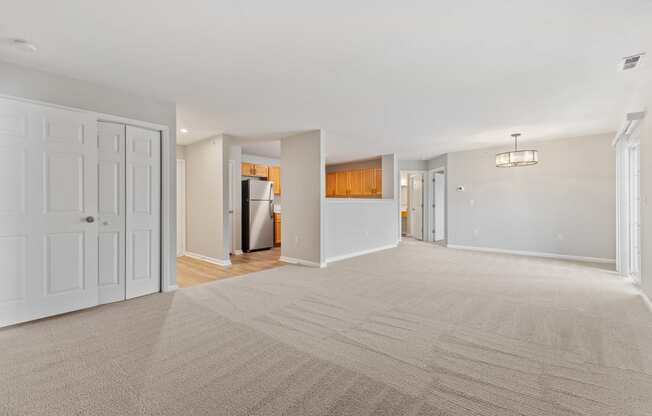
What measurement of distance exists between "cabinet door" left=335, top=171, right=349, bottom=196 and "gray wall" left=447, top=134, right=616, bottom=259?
3.37 m

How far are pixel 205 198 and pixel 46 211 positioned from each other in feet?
10.2

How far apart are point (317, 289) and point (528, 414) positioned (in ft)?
8.66

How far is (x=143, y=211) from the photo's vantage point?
366cm

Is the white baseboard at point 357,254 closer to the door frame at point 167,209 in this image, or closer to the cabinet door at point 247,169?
the door frame at point 167,209

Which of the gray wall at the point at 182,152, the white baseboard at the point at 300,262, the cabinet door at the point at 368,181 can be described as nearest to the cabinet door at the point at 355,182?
the cabinet door at the point at 368,181

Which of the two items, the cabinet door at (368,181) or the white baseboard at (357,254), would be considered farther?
the cabinet door at (368,181)

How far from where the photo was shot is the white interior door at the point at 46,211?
2709 mm

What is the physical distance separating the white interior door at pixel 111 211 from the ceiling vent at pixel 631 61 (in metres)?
5.28

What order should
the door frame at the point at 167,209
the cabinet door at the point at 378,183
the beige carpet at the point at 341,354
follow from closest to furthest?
the beige carpet at the point at 341,354 < the door frame at the point at 167,209 < the cabinet door at the point at 378,183

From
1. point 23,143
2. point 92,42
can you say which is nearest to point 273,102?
point 92,42

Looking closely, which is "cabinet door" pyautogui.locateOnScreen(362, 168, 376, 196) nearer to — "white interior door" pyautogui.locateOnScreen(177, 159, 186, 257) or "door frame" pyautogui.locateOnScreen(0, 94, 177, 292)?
"white interior door" pyautogui.locateOnScreen(177, 159, 186, 257)

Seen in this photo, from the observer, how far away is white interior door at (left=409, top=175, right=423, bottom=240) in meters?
9.48

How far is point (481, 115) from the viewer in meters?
4.49

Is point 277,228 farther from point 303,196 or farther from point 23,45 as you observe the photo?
point 23,45
